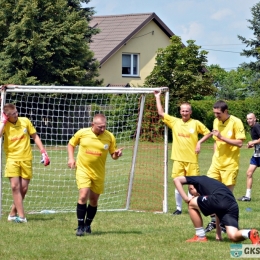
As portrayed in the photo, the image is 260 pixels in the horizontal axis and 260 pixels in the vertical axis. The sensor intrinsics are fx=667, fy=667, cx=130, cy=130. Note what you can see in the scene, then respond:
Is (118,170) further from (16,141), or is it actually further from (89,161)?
(89,161)

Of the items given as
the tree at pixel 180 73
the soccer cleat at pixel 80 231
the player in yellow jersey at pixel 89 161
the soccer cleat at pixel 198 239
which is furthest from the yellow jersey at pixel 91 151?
the tree at pixel 180 73

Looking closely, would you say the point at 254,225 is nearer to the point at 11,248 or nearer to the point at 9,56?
the point at 11,248

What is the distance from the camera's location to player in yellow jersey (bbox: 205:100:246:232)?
10.5m

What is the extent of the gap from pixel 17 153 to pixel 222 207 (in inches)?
149

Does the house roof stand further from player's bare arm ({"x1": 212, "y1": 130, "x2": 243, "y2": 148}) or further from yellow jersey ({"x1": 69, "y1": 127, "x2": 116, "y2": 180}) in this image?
yellow jersey ({"x1": 69, "y1": 127, "x2": 116, "y2": 180})

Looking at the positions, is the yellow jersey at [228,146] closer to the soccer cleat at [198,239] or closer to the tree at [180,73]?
the soccer cleat at [198,239]

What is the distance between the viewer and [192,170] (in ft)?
38.5

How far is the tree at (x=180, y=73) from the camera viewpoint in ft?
124

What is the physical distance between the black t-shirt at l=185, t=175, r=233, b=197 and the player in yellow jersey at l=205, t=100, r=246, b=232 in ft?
4.40

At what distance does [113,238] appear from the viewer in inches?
381

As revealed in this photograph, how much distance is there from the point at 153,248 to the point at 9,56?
86.5 ft

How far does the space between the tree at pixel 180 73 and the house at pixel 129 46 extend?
8157 mm

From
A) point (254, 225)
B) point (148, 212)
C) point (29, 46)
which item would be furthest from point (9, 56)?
point (254, 225)

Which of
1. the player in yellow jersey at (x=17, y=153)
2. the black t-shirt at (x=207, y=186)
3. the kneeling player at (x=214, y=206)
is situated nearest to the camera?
the kneeling player at (x=214, y=206)
